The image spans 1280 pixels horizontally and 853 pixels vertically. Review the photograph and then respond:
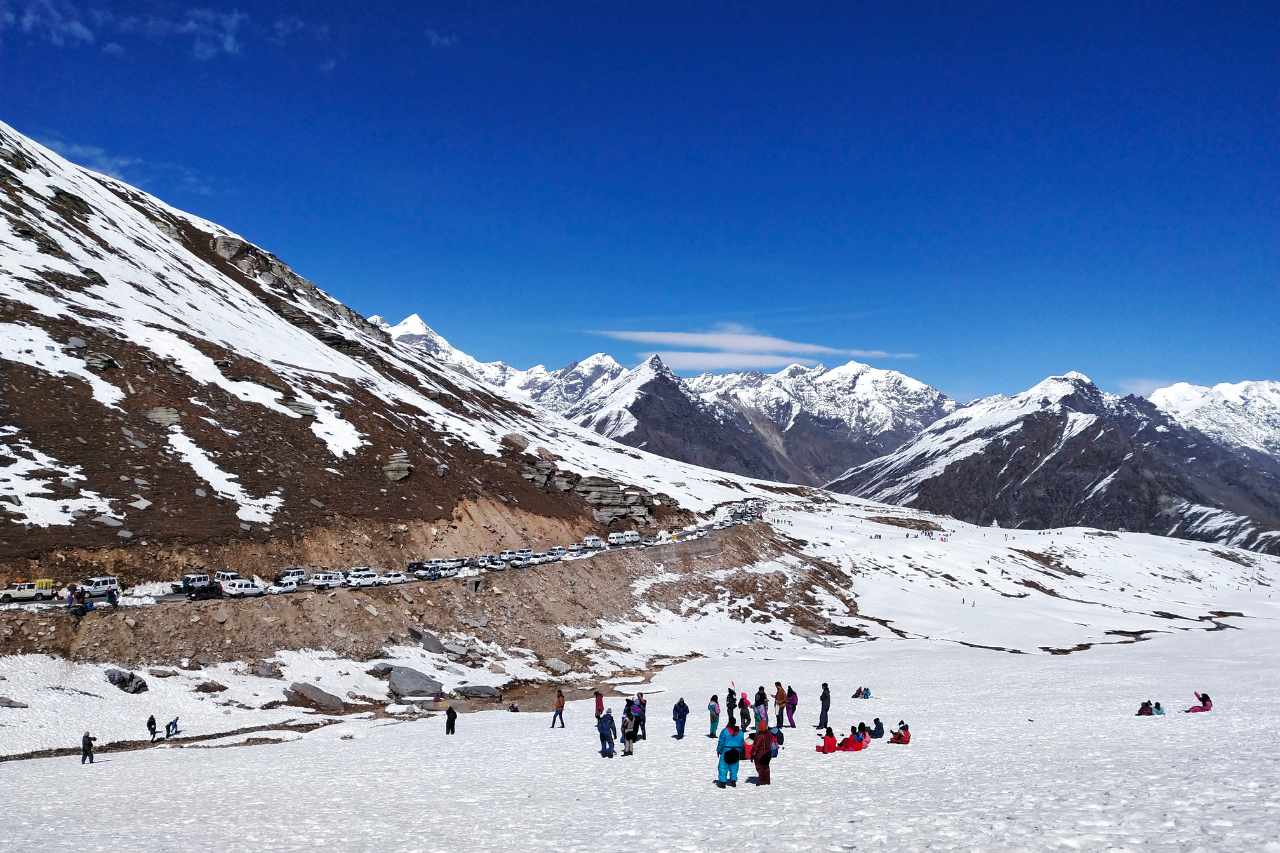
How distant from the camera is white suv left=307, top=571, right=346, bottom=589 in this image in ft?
183

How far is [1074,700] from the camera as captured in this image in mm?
39406

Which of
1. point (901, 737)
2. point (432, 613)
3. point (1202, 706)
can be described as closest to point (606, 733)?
point (901, 737)

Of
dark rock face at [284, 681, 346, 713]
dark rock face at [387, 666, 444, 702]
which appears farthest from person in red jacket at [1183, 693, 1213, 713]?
dark rock face at [284, 681, 346, 713]

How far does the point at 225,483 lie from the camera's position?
225 feet

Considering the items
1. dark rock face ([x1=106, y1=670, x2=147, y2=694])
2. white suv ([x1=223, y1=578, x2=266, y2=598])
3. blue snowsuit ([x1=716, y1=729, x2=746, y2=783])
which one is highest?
white suv ([x1=223, y1=578, x2=266, y2=598])

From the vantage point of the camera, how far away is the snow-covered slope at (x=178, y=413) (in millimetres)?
60281

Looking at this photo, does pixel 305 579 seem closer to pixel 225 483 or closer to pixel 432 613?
pixel 432 613

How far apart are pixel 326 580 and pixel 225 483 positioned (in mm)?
19762

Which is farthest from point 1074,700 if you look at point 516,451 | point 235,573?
point 516,451

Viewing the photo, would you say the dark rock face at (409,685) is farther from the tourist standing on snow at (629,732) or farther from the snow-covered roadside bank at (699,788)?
the tourist standing on snow at (629,732)

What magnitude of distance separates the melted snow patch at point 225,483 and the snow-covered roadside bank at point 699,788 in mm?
34647

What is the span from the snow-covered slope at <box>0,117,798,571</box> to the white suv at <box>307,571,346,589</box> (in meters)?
9.50

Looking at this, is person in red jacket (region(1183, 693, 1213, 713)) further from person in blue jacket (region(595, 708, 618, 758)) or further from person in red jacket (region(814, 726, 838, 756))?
person in blue jacket (region(595, 708, 618, 758))

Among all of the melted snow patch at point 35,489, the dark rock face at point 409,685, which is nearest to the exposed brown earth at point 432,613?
the dark rock face at point 409,685
